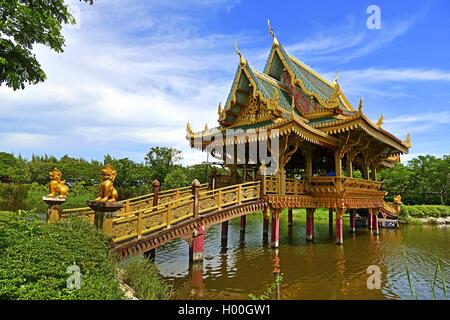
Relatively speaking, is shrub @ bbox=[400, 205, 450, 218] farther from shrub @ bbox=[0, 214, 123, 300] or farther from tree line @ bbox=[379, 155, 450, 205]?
shrub @ bbox=[0, 214, 123, 300]

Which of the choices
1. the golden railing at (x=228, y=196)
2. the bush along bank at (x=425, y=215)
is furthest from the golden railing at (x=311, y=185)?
the bush along bank at (x=425, y=215)

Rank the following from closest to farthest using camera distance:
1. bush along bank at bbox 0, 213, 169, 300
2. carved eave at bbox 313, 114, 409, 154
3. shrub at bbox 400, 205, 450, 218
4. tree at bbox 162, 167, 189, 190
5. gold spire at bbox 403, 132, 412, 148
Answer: bush along bank at bbox 0, 213, 169, 300 → carved eave at bbox 313, 114, 409, 154 → gold spire at bbox 403, 132, 412, 148 → shrub at bbox 400, 205, 450, 218 → tree at bbox 162, 167, 189, 190

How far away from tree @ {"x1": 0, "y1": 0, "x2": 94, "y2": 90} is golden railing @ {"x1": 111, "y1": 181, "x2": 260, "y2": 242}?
13.1 ft

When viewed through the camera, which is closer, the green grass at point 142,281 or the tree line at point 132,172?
the green grass at point 142,281

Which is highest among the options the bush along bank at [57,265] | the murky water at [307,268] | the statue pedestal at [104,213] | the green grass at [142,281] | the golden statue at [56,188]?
the golden statue at [56,188]

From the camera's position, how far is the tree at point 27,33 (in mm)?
6660

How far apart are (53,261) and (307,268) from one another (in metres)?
7.15

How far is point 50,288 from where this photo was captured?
3873mm

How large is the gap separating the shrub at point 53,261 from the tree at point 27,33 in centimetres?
334

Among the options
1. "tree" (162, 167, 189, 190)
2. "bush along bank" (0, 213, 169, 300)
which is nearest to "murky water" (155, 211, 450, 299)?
"bush along bank" (0, 213, 169, 300)

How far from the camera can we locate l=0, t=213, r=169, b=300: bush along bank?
3.78 metres

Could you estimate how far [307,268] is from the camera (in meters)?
9.45

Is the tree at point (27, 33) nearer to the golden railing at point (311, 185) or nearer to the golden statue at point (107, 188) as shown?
the golden statue at point (107, 188)
